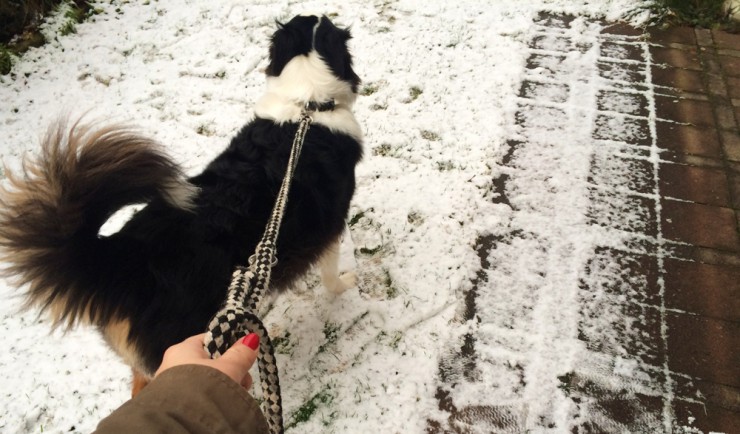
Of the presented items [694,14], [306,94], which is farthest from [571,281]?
[694,14]

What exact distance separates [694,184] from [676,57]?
1508 millimetres

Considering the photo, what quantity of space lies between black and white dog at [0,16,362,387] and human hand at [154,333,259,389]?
0.51m

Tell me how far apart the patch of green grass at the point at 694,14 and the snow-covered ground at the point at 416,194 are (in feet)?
1.35

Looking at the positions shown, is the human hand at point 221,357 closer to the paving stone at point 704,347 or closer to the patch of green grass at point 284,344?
the patch of green grass at point 284,344

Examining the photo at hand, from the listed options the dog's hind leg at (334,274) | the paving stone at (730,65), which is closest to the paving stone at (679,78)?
the paving stone at (730,65)

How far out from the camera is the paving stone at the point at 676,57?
373cm

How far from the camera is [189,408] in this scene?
0.85m

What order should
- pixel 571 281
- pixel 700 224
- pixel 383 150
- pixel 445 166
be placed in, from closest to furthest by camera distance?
pixel 571 281, pixel 700 224, pixel 445 166, pixel 383 150

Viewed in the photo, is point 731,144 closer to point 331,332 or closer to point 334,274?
point 334,274

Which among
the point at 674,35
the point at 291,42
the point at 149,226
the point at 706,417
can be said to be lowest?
the point at 706,417

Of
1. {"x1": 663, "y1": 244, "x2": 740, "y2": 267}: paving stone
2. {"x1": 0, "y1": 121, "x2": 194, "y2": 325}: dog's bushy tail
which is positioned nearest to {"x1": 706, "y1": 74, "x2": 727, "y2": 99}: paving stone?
{"x1": 663, "y1": 244, "x2": 740, "y2": 267}: paving stone

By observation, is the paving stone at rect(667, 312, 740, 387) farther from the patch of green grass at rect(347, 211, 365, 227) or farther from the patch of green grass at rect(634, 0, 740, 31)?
the patch of green grass at rect(634, 0, 740, 31)

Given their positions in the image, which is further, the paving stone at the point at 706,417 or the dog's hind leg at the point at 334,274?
the dog's hind leg at the point at 334,274

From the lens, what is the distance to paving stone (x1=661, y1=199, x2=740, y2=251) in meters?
2.57
